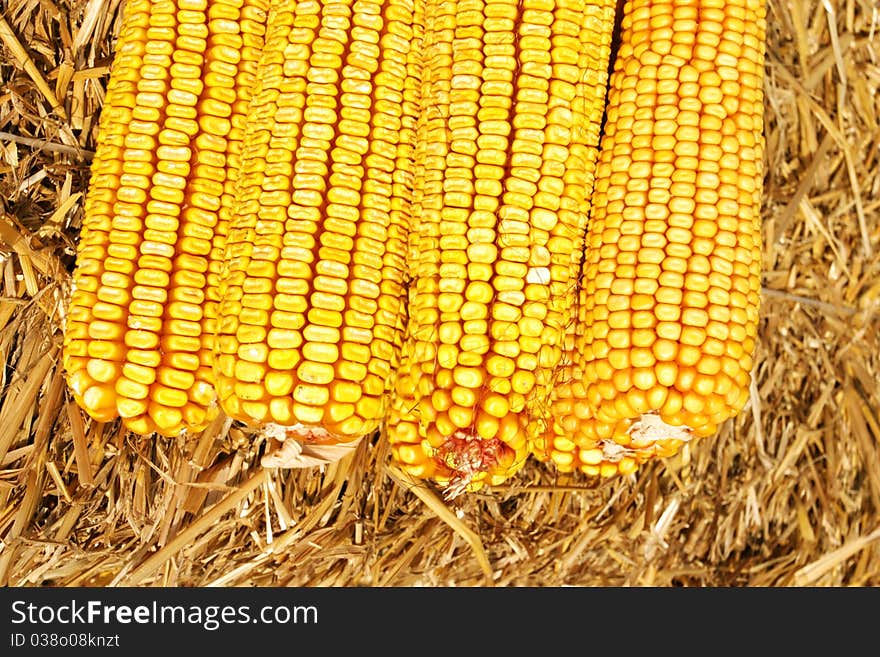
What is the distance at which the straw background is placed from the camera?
2.43 meters

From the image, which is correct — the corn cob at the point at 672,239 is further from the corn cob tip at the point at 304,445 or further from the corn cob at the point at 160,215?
the corn cob at the point at 160,215

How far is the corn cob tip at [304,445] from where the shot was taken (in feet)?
6.20

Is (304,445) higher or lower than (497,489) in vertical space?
higher

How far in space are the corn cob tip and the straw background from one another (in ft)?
1.61

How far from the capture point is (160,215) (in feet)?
6.48

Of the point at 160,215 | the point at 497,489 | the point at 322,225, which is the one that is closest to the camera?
the point at 322,225

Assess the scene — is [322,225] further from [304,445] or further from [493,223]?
[304,445]

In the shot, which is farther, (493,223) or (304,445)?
(304,445)

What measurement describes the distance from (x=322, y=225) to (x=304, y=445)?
0.66 m

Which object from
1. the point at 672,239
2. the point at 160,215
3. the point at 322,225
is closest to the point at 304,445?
the point at 322,225

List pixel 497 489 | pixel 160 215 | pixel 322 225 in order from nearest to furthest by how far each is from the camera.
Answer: pixel 322 225 → pixel 160 215 → pixel 497 489

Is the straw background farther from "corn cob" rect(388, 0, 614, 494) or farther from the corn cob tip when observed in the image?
"corn cob" rect(388, 0, 614, 494)

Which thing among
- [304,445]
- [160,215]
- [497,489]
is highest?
[160,215]

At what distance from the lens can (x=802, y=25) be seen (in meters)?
2.71
